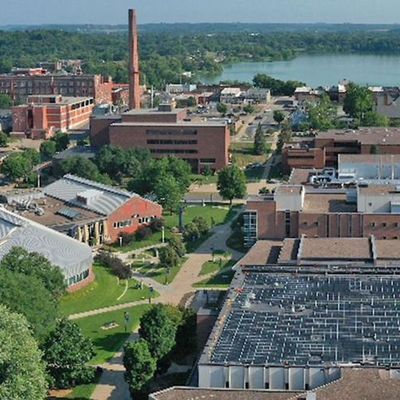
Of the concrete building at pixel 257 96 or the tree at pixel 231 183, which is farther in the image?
the concrete building at pixel 257 96

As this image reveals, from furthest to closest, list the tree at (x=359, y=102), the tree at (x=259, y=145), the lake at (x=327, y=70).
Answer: the lake at (x=327, y=70) < the tree at (x=359, y=102) < the tree at (x=259, y=145)

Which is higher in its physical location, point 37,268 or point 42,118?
point 42,118

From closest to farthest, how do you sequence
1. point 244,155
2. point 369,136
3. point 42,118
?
point 369,136, point 244,155, point 42,118

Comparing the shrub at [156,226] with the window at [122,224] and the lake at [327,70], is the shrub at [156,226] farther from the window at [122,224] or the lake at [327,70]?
the lake at [327,70]

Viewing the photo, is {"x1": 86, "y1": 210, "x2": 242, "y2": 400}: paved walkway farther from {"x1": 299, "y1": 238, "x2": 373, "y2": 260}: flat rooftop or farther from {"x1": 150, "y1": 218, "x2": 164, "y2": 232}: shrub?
{"x1": 299, "y1": 238, "x2": 373, "y2": 260}: flat rooftop

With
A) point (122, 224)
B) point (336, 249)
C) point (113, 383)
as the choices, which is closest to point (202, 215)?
point (122, 224)

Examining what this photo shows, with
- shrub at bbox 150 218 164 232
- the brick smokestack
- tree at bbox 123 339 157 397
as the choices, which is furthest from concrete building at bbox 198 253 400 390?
the brick smokestack

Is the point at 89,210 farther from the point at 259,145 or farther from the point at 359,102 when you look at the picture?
the point at 359,102

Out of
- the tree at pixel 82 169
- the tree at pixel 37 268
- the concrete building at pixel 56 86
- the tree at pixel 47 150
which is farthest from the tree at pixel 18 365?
the concrete building at pixel 56 86
